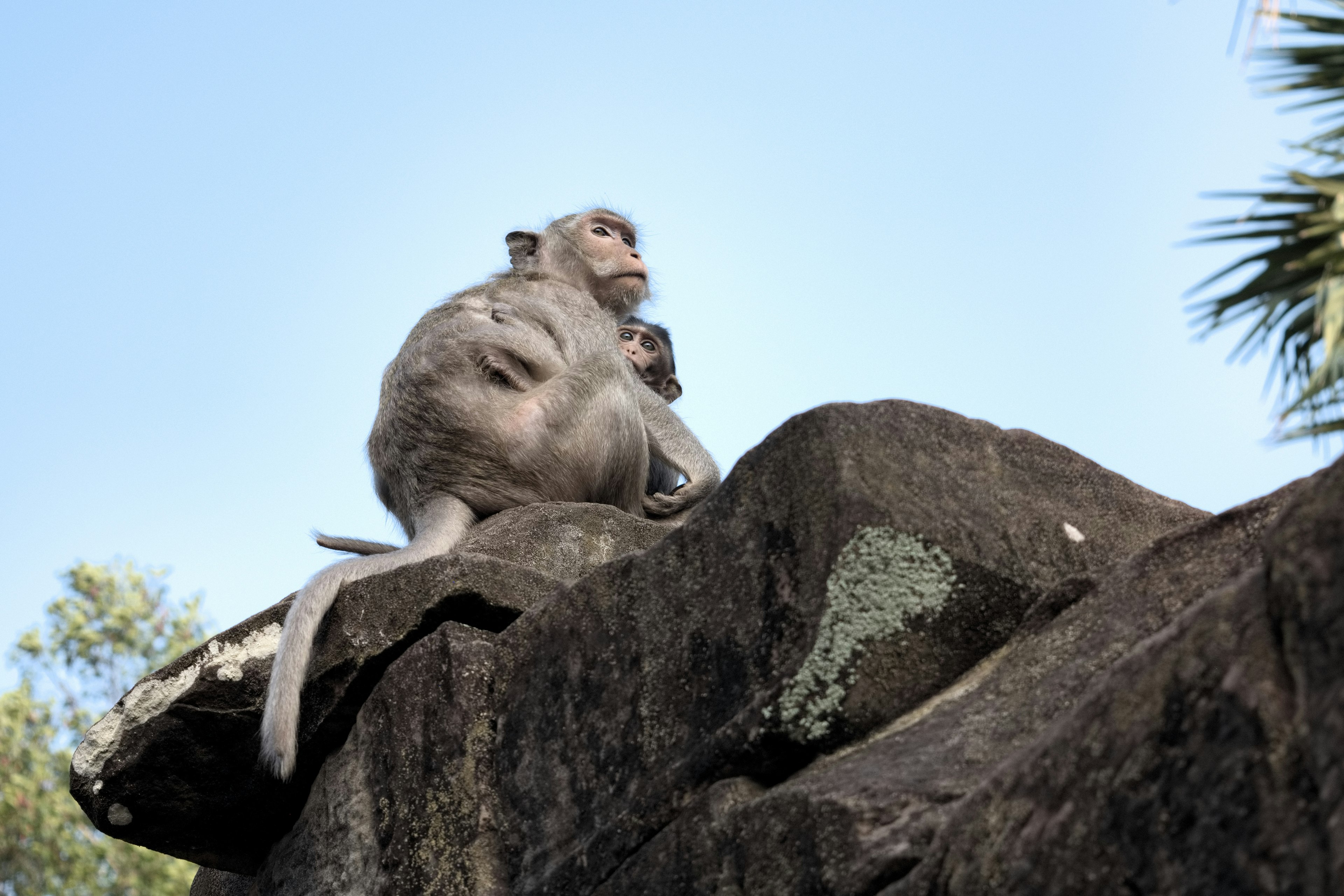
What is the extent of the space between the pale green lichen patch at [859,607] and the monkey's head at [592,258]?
15.1 feet

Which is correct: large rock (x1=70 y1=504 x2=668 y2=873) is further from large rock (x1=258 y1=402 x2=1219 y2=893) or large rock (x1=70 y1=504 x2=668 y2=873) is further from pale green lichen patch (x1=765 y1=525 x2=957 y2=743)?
pale green lichen patch (x1=765 y1=525 x2=957 y2=743)

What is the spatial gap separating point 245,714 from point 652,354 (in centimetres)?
419

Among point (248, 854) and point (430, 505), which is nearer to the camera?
point (248, 854)

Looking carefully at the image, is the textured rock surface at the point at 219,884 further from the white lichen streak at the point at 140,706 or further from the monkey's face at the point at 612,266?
the monkey's face at the point at 612,266

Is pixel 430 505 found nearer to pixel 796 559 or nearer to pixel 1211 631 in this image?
pixel 796 559

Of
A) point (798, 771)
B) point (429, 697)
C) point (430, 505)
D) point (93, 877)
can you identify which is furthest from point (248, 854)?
point (93, 877)

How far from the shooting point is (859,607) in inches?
137

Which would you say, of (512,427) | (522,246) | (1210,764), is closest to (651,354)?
(522,246)

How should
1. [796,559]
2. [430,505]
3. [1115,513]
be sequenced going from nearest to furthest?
1. [796,559]
2. [1115,513]
3. [430,505]

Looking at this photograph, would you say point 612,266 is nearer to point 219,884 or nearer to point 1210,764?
point 219,884

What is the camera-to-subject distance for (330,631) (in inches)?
184

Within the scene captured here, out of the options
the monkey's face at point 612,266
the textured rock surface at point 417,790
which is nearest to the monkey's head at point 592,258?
the monkey's face at point 612,266

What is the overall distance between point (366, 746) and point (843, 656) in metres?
1.71

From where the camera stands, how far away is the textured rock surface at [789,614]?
3463mm
